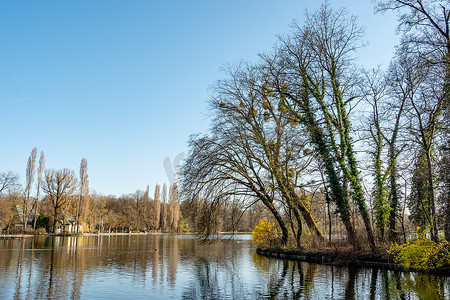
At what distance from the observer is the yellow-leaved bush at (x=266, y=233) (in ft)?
80.1

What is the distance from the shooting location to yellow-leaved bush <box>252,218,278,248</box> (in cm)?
2442

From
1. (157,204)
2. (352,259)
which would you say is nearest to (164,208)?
(157,204)

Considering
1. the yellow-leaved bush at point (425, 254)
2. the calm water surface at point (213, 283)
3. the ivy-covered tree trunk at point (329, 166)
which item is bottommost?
the calm water surface at point (213, 283)

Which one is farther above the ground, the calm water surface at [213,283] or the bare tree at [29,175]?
the bare tree at [29,175]

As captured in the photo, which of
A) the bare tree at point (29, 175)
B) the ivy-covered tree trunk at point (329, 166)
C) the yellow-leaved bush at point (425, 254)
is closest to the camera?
the yellow-leaved bush at point (425, 254)

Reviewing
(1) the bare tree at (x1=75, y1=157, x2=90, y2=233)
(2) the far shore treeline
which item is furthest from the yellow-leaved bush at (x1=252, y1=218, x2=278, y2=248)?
(1) the bare tree at (x1=75, y1=157, x2=90, y2=233)

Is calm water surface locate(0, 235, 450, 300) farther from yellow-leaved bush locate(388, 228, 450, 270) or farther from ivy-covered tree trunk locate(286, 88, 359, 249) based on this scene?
ivy-covered tree trunk locate(286, 88, 359, 249)

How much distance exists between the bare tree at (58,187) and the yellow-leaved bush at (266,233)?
45626 millimetres

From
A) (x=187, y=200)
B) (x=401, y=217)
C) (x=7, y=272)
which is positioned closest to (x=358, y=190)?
(x=401, y=217)

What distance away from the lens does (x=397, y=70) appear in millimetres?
16641

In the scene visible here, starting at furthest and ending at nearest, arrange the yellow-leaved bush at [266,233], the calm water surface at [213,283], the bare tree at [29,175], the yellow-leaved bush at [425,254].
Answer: the bare tree at [29,175]
the yellow-leaved bush at [266,233]
the yellow-leaved bush at [425,254]
the calm water surface at [213,283]

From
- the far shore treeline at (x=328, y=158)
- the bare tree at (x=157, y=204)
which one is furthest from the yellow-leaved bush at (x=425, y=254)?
the bare tree at (x=157, y=204)

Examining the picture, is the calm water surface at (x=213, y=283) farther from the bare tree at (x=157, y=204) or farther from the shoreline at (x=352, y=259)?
the bare tree at (x=157, y=204)

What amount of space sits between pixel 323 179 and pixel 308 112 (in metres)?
3.93
